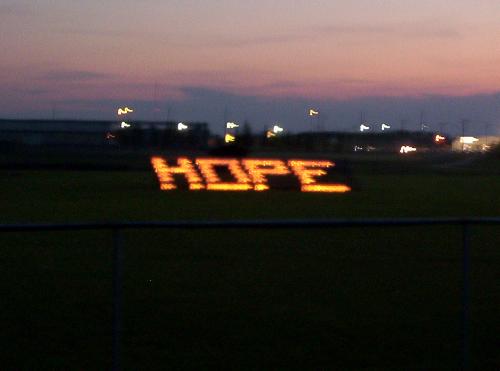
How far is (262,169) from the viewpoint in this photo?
43000 millimetres

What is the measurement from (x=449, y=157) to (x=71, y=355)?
89.1 meters

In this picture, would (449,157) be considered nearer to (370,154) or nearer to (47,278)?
(370,154)

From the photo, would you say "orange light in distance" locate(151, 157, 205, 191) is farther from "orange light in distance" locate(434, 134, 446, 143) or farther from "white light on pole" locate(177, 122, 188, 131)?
"orange light in distance" locate(434, 134, 446, 143)

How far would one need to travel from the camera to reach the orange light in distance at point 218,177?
42500mm

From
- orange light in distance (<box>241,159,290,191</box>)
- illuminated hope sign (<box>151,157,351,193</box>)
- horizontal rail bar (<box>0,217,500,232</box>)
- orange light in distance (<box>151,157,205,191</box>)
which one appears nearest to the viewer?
horizontal rail bar (<box>0,217,500,232</box>)

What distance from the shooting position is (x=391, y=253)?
28.3 feet

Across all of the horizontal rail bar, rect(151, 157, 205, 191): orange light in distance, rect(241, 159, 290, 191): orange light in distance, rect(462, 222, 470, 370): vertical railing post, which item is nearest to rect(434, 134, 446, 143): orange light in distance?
rect(241, 159, 290, 191): orange light in distance

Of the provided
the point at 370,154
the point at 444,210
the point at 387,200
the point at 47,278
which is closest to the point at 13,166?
the point at 387,200

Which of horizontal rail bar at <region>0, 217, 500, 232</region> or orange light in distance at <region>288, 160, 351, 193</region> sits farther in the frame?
orange light in distance at <region>288, 160, 351, 193</region>

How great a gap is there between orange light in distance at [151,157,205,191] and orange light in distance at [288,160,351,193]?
12.7ft

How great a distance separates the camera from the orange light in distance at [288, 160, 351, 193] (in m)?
42.4

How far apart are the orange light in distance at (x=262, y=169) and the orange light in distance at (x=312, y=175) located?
447 millimetres

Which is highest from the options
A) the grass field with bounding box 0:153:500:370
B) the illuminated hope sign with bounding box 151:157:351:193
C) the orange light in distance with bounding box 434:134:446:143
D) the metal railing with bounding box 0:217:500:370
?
the metal railing with bounding box 0:217:500:370

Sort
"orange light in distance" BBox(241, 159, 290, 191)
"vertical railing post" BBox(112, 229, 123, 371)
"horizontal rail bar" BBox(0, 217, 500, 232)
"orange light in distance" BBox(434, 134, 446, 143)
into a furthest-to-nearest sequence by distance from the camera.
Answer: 1. "orange light in distance" BBox(434, 134, 446, 143)
2. "orange light in distance" BBox(241, 159, 290, 191)
3. "vertical railing post" BBox(112, 229, 123, 371)
4. "horizontal rail bar" BBox(0, 217, 500, 232)
